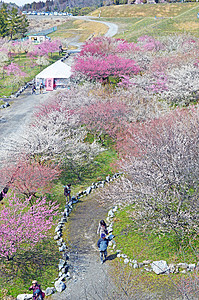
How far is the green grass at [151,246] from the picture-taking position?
1271cm

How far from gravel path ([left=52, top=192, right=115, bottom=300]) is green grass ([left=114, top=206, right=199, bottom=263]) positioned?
985 mm

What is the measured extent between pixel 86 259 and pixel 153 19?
7631cm

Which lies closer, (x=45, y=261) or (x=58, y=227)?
(x=45, y=261)

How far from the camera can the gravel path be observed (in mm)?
11461

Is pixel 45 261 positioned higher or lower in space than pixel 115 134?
lower

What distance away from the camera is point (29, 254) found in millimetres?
13727

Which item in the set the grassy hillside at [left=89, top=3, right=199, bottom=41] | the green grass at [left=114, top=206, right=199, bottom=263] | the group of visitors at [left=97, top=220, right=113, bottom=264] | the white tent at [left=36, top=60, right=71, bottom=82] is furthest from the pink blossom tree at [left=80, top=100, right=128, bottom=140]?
the grassy hillside at [left=89, top=3, right=199, bottom=41]

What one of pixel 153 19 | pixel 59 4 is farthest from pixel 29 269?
pixel 59 4

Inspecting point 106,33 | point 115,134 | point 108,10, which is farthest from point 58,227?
point 108,10

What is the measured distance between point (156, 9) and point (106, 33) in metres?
27.2

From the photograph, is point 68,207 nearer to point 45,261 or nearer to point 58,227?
point 58,227

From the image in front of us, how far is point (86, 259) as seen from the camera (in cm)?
1330

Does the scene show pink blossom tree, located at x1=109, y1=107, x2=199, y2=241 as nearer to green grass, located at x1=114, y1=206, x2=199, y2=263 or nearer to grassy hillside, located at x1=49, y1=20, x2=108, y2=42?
green grass, located at x1=114, y1=206, x2=199, y2=263

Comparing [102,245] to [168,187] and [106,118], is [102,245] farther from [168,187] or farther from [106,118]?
[106,118]
